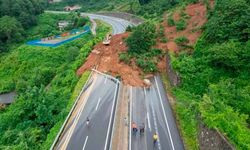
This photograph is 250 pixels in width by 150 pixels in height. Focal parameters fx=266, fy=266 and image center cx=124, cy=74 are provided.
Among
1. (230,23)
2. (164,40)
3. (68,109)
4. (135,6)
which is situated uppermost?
(230,23)

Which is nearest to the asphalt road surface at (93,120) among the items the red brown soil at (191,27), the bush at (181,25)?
the red brown soil at (191,27)

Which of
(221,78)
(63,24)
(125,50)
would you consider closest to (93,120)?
(221,78)

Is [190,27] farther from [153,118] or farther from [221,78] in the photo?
[153,118]

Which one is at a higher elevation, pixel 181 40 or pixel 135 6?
pixel 181 40

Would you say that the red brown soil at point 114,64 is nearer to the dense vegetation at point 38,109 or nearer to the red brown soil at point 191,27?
the dense vegetation at point 38,109

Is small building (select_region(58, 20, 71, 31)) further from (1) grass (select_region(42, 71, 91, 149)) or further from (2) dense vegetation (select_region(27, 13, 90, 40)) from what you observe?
(1) grass (select_region(42, 71, 91, 149))

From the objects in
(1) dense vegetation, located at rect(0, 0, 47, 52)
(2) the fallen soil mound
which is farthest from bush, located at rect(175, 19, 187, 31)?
(1) dense vegetation, located at rect(0, 0, 47, 52)
